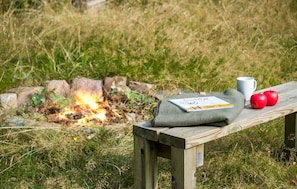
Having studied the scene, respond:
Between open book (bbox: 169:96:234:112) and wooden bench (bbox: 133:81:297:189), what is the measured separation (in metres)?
0.11

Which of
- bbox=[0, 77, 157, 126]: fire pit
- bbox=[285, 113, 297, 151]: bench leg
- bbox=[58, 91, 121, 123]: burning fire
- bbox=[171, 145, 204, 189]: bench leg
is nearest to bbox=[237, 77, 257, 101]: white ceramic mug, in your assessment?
bbox=[285, 113, 297, 151]: bench leg

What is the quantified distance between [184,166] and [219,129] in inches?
11.2

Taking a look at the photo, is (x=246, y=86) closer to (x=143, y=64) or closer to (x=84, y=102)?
(x=84, y=102)

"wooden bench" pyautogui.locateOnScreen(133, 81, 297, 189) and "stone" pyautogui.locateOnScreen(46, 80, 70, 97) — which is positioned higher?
"stone" pyautogui.locateOnScreen(46, 80, 70, 97)

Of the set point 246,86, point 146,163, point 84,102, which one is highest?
point 246,86

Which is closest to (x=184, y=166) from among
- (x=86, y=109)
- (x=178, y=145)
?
(x=178, y=145)

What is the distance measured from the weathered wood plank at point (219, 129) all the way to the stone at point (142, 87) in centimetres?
158

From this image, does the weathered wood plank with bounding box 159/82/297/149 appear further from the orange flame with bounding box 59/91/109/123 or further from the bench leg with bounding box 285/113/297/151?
the orange flame with bounding box 59/91/109/123

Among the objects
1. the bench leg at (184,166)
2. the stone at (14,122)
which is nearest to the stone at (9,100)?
the stone at (14,122)

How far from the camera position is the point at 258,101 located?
10.5ft

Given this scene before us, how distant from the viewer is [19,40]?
5.61m

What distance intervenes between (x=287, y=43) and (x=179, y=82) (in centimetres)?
204

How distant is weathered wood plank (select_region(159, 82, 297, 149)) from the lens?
2781mm

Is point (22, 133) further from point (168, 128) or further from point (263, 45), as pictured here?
point (263, 45)
